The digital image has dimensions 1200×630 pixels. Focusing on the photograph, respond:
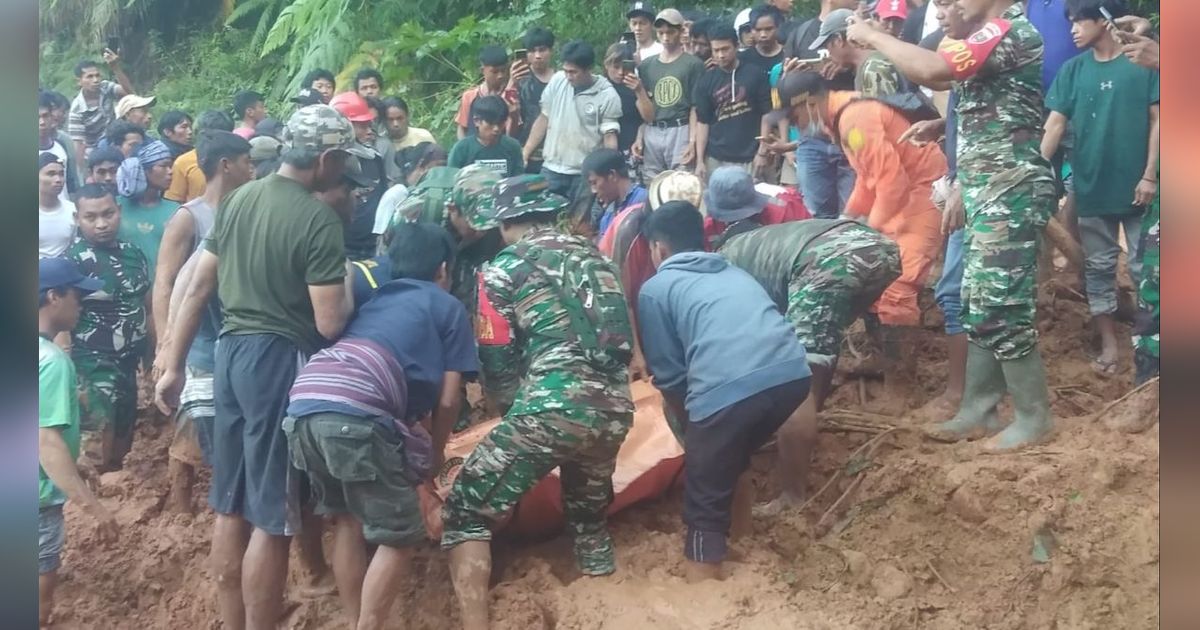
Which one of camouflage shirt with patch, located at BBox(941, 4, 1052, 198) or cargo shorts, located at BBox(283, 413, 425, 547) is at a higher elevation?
camouflage shirt with patch, located at BBox(941, 4, 1052, 198)

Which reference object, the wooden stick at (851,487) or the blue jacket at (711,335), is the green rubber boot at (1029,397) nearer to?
the wooden stick at (851,487)

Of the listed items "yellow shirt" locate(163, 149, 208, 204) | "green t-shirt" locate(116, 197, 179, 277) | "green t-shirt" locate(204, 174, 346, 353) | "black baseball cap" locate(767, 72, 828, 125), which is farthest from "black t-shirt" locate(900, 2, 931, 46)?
"green t-shirt" locate(116, 197, 179, 277)

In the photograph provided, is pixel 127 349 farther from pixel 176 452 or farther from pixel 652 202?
pixel 652 202

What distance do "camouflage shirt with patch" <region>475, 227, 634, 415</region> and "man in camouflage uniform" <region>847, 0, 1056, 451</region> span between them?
1.32 meters

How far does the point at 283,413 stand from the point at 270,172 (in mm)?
875

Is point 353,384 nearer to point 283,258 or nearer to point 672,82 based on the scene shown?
point 283,258

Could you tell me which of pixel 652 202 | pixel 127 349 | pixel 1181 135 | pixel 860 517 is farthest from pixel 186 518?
pixel 1181 135

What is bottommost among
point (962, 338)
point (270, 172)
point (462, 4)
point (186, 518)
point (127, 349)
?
point (186, 518)

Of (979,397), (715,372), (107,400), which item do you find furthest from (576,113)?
(107,400)

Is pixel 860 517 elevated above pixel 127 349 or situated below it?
below

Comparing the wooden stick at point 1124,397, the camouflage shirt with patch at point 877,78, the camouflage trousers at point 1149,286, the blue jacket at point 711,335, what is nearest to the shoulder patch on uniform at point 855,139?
the camouflage shirt with patch at point 877,78

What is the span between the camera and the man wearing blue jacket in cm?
436

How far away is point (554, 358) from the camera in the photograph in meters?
4.35

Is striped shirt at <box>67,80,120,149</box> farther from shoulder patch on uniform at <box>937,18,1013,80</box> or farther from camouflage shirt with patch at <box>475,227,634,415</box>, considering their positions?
shoulder patch on uniform at <box>937,18,1013,80</box>
